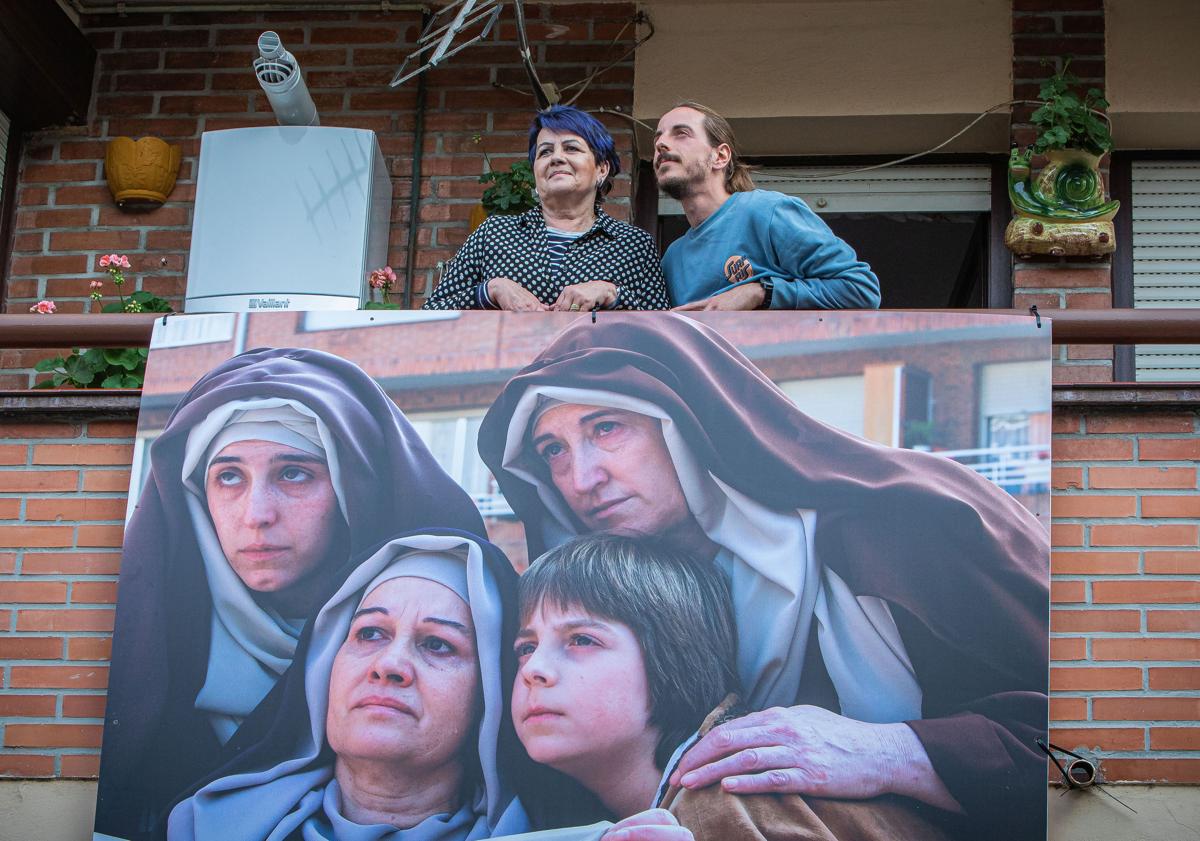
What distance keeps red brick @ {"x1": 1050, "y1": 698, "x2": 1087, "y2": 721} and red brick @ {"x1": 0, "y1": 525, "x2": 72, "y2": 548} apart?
1.99 m

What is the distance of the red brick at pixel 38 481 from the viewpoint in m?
3.09

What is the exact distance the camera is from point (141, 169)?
16.0 feet

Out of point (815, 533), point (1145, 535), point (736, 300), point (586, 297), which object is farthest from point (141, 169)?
point (1145, 535)

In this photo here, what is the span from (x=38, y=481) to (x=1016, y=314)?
202 cm

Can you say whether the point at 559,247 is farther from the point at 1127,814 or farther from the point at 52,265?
the point at 52,265

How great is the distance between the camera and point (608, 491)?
8.95 feet

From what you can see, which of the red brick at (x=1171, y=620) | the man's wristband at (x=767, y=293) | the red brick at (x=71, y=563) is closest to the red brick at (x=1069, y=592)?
the red brick at (x=1171, y=620)

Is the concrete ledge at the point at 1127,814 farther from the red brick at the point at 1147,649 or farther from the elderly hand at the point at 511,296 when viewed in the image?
the elderly hand at the point at 511,296

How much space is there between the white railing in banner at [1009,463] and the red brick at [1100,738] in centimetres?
50

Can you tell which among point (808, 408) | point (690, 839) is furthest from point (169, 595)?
point (808, 408)

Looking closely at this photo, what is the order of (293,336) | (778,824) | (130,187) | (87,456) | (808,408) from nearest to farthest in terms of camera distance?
1. (778,824)
2. (808,408)
3. (293,336)
4. (87,456)
5. (130,187)

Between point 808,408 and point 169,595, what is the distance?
125 cm

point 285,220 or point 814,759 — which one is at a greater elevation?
point 285,220

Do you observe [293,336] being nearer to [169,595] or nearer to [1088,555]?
[169,595]
